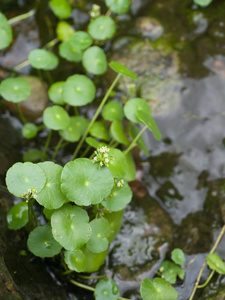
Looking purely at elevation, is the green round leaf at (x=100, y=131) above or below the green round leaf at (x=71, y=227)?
below

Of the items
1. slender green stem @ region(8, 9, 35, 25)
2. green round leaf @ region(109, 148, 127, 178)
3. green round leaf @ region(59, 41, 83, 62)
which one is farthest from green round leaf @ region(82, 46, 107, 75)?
slender green stem @ region(8, 9, 35, 25)

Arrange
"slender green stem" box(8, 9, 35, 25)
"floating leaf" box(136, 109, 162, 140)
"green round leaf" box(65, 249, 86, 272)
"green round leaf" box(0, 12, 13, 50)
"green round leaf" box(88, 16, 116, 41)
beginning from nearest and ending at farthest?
1. "green round leaf" box(65, 249, 86, 272)
2. "floating leaf" box(136, 109, 162, 140)
3. "green round leaf" box(0, 12, 13, 50)
4. "green round leaf" box(88, 16, 116, 41)
5. "slender green stem" box(8, 9, 35, 25)

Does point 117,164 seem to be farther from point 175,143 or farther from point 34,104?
point 34,104

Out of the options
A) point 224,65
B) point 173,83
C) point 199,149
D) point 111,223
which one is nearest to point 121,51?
point 173,83

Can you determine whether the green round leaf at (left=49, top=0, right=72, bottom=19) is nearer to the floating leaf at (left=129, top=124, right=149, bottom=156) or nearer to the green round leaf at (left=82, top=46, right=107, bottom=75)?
the green round leaf at (left=82, top=46, right=107, bottom=75)

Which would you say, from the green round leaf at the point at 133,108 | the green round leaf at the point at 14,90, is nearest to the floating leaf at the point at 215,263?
the green round leaf at the point at 133,108

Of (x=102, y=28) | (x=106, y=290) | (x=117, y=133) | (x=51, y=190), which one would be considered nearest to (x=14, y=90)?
(x=117, y=133)

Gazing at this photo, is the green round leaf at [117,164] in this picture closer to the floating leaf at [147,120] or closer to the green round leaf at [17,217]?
the floating leaf at [147,120]
